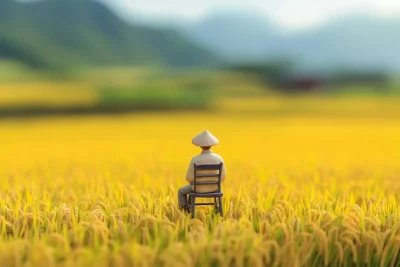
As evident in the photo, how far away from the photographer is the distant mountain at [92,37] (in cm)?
9931

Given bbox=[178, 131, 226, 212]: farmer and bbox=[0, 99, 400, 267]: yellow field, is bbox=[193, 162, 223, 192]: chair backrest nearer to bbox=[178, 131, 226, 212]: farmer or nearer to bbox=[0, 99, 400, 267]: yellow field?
bbox=[178, 131, 226, 212]: farmer

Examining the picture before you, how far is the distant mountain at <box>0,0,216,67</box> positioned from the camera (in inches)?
3910

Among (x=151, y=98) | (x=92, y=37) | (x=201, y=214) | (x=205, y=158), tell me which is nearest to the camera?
(x=205, y=158)

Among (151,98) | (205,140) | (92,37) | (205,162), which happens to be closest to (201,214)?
(205,162)

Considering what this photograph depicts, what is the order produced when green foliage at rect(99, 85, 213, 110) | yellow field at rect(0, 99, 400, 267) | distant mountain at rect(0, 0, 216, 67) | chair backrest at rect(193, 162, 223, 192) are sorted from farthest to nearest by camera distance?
distant mountain at rect(0, 0, 216, 67), green foliage at rect(99, 85, 213, 110), chair backrest at rect(193, 162, 223, 192), yellow field at rect(0, 99, 400, 267)

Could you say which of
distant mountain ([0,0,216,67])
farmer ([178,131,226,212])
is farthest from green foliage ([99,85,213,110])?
distant mountain ([0,0,216,67])

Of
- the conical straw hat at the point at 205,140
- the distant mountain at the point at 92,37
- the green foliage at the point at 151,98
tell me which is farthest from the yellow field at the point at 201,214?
the distant mountain at the point at 92,37

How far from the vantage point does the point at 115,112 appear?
31.3 meters

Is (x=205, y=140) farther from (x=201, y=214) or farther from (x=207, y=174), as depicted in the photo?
(x=201, y=214)

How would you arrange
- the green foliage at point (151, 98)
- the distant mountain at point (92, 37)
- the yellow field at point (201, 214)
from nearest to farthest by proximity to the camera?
the yellow field at point (201, 214), the green foliage at point (151, 98), the distant mountain at point (92, 37)

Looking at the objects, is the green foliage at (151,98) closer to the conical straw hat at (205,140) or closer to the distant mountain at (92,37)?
the conical straw hat at (205,140)

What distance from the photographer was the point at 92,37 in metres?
116

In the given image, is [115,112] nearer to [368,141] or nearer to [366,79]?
[368,141]

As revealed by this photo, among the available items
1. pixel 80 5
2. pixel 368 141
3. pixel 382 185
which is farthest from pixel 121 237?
pixel 80 5
